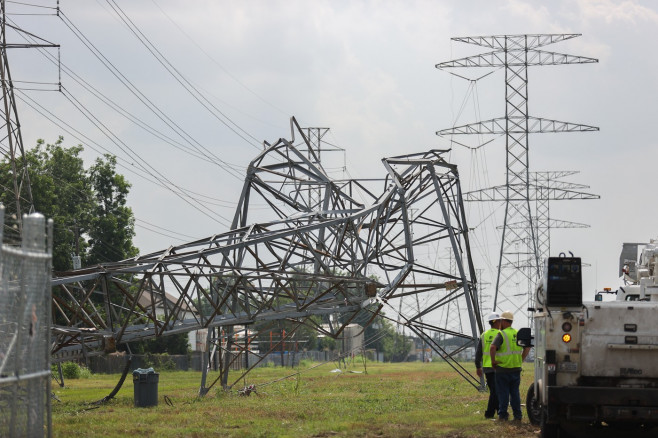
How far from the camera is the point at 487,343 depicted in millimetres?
20641

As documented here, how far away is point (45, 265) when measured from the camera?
13.5m

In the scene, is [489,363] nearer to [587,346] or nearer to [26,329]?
[587,346]

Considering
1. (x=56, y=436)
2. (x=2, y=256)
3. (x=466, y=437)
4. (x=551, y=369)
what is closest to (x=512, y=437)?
(x=466, y=437)

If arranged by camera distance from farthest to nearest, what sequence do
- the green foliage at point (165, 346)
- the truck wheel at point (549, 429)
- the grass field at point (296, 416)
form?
1. the green foliage at point (165, 346)
2. the grass field at point (296, 416)
3. the truck wheel at point (549, 429)

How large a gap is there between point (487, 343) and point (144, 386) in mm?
8334

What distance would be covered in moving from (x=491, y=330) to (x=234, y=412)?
554 centimetres

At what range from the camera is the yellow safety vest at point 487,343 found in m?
20.4

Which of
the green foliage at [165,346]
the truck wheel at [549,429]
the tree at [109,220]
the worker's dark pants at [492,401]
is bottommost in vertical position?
the truck wheel at [549,429]

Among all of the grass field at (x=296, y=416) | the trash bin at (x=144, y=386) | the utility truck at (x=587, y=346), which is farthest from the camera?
the trash bin at (x=144, y=386)

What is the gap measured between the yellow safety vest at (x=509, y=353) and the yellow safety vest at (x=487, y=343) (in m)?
0.33

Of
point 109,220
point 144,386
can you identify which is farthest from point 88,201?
point 144,386

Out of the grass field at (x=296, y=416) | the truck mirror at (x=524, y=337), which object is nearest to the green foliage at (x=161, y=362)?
the grass field at (x=296, y=416)

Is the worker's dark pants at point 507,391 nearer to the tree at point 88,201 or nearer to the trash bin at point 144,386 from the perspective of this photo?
the trash bin at point 144,386

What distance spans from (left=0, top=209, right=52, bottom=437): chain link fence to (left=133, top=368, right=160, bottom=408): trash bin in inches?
428
